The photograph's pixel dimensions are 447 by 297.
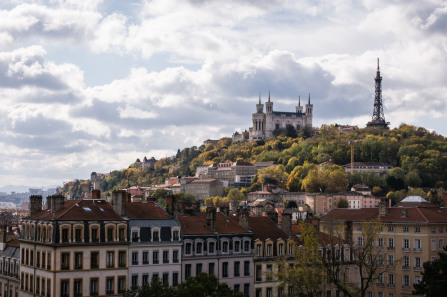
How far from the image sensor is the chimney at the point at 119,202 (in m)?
62.2

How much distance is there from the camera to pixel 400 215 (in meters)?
82.6

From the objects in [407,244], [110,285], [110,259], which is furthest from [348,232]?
[110,285]

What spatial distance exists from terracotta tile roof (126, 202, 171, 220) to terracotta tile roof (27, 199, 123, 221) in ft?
6.08

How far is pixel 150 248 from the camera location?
205 feet

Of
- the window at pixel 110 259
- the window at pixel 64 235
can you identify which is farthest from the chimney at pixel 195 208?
the window at pixel 64 235

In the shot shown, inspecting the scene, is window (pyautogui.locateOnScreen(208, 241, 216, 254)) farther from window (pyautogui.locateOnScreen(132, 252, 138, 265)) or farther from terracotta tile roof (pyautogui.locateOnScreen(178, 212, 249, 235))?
window (pyautogui.locateOnScreen(132, 252, 138, 265))

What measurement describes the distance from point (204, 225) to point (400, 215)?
2669 centimetres

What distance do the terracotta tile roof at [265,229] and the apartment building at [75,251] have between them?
1518 centimetres

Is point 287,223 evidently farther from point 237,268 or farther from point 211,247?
point 211,247

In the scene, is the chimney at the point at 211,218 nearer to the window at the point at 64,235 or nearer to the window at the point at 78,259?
the window at the point at 78,259

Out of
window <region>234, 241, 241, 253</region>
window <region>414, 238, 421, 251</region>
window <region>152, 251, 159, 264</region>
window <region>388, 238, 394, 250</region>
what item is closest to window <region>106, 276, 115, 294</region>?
window <region>152, 251, 159, 264</region>

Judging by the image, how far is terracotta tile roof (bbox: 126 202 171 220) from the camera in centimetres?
6319

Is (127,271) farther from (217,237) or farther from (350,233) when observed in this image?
(350,233)

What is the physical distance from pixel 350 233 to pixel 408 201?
930 inches
